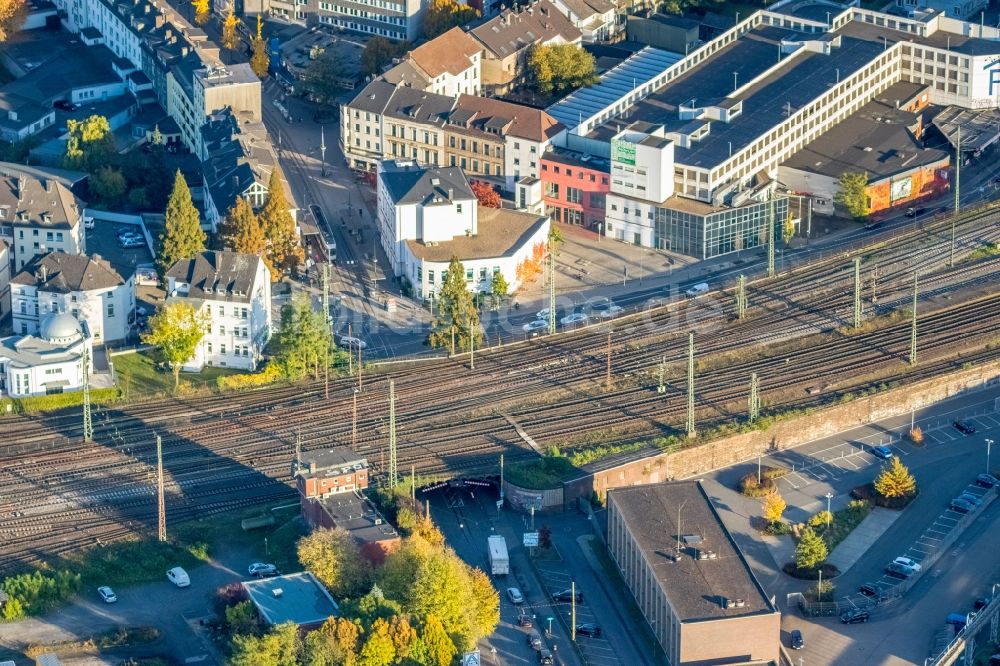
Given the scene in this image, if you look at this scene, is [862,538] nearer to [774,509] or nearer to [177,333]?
[774,509]

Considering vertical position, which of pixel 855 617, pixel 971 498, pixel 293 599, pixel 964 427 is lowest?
pixel 855 617

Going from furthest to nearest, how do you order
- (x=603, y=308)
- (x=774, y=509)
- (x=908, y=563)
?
(x=603, y=308)
(x=774, y=509)
(x=908, y=563)

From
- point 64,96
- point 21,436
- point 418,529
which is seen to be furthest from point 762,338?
point 64,96

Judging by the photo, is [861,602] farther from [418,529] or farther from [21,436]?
[21,436]

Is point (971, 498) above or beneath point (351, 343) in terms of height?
beneath

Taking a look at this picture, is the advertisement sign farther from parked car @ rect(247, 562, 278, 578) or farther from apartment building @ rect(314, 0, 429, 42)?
parked car @ rect(247, 562, 278, 578)

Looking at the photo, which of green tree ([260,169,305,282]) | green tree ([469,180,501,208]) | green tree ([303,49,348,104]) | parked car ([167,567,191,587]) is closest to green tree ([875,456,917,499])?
parked car ([167,567,191,587])

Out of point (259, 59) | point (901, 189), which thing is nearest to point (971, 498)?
point (901, 189)
